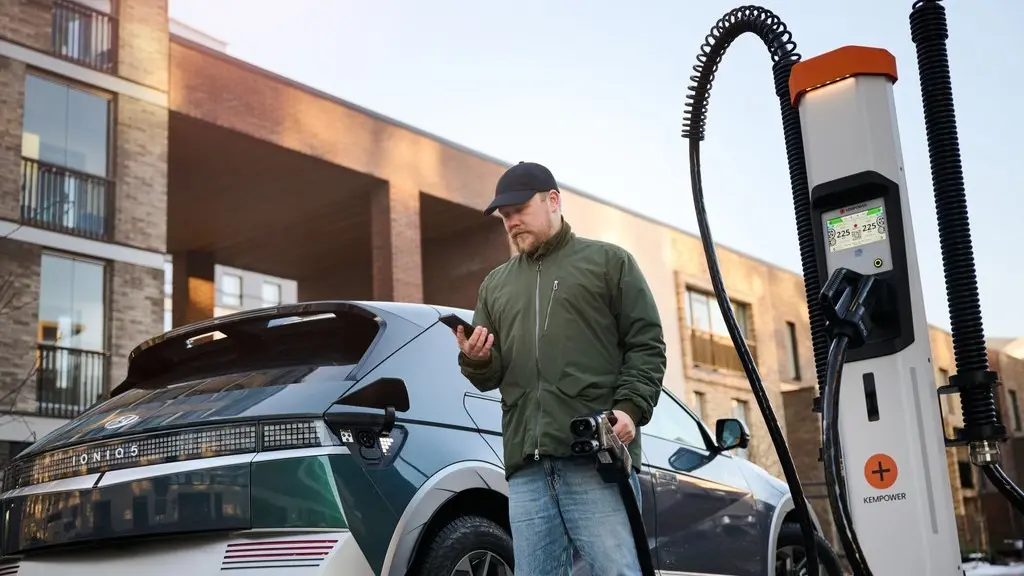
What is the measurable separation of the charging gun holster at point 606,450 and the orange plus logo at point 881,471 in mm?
1105

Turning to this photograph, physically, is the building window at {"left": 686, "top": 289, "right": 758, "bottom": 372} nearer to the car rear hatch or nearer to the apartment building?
the apartment building

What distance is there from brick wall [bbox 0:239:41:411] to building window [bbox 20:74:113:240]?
681mm

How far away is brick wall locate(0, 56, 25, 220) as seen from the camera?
61.9 feet

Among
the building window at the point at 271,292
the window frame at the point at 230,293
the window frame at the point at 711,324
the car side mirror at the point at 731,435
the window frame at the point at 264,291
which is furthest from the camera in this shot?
the building window at the point at 271,292

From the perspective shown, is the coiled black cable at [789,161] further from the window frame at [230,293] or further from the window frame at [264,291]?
the window frame at [264,291]

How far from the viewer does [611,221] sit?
31625 millimetres

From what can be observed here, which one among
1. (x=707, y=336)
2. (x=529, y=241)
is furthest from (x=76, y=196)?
(x=707, y=336)

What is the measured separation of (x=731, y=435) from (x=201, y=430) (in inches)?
131

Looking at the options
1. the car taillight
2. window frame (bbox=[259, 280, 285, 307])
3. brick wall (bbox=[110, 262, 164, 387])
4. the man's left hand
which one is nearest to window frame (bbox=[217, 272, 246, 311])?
window frame (bbox=[259, 280, 285, 307])

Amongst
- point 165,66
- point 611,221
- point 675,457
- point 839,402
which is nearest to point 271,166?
point 165,66

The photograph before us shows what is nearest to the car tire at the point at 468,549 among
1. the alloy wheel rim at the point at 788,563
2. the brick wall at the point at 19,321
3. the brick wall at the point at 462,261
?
the alloy wheel rim at the point at 788,563

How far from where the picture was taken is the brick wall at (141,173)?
2048cm

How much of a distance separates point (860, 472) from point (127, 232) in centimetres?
1812

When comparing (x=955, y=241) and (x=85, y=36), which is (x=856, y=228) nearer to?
(x=955, y=241)
